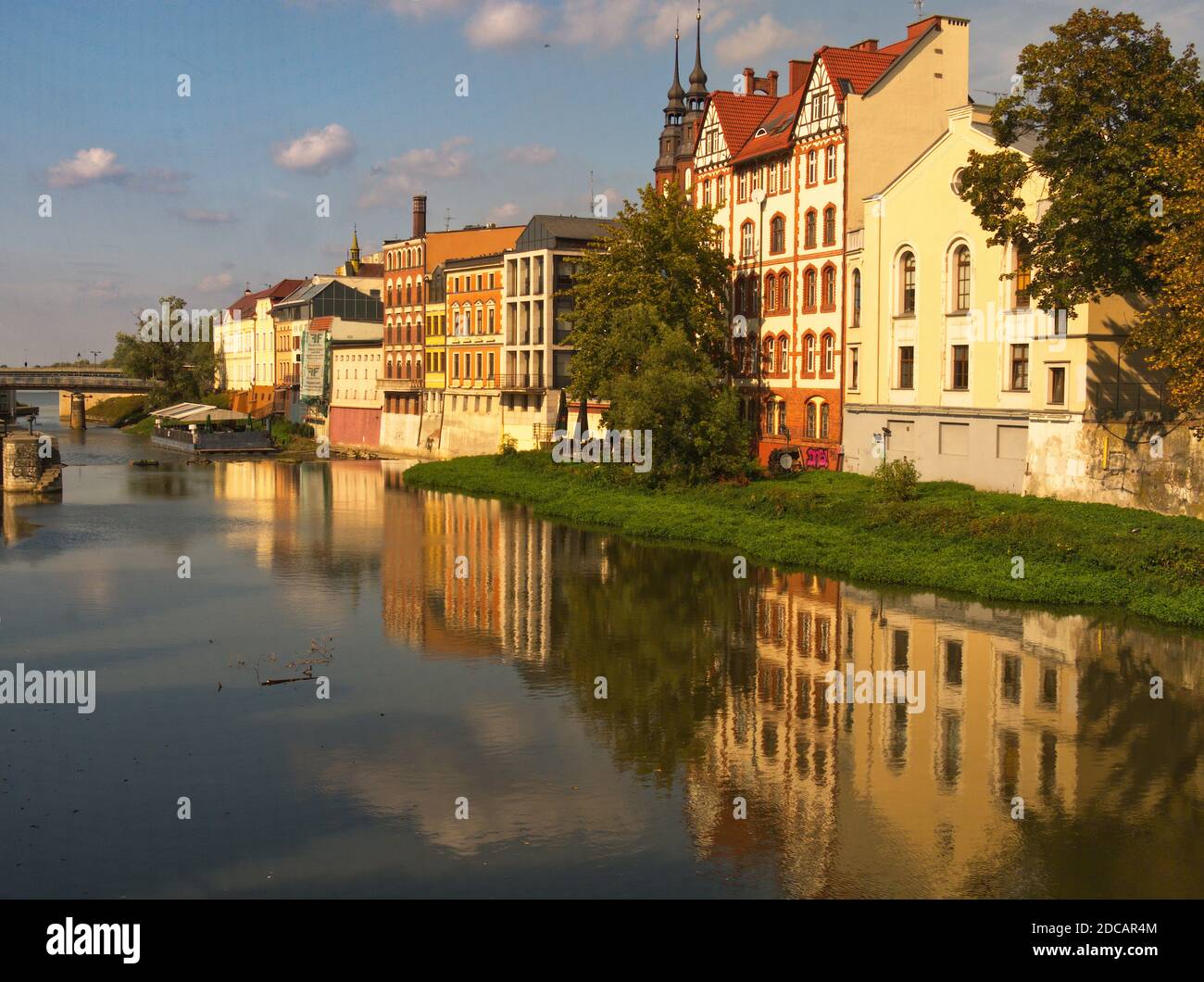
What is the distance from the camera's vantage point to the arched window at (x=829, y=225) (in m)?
51.8

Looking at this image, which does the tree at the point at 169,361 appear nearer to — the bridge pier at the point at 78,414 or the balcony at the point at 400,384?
the bridge pier at the point at 78,414

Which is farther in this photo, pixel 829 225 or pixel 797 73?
pixel 797 73

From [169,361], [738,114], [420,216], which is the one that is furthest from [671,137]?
[169,361]

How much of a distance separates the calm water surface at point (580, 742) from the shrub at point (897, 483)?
18.8ft

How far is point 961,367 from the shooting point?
44.4m

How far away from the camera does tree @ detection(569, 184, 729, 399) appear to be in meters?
54.4

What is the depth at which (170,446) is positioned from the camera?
98.0 m

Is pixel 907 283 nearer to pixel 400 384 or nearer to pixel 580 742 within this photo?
pixel 580 742

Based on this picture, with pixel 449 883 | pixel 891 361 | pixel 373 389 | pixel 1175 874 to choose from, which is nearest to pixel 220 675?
pixel 449 883

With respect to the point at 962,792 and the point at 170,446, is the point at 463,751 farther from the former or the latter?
the point at 170,446

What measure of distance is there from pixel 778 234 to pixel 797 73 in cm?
997
